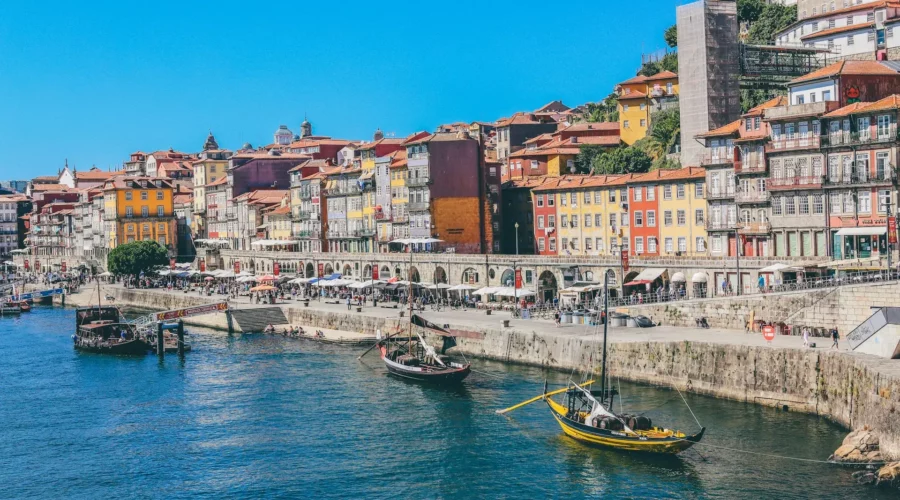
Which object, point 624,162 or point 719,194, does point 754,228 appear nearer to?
point 719,194

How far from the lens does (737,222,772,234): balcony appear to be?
243 ft

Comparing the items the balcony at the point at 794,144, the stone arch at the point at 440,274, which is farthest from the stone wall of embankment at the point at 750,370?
the stone arch at the point at 440,274

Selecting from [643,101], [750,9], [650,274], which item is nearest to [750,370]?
[650,274]

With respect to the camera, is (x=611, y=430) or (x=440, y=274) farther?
(x=440, y=274)

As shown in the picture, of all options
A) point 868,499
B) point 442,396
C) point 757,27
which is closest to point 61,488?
point 442,396

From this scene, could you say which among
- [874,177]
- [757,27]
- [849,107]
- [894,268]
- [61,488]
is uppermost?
[757,27]

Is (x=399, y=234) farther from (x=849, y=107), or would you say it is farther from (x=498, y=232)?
(x=849, y=107)

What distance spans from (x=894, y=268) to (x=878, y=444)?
67.0ft

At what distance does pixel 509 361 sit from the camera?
227ft

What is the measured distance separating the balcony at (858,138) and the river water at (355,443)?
2188 cm

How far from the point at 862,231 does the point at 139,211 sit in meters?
115

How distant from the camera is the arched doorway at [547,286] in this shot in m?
86.2

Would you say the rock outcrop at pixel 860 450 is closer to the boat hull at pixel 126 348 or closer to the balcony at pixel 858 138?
the balcony at pixel 858 138

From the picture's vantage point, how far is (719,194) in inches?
3137
